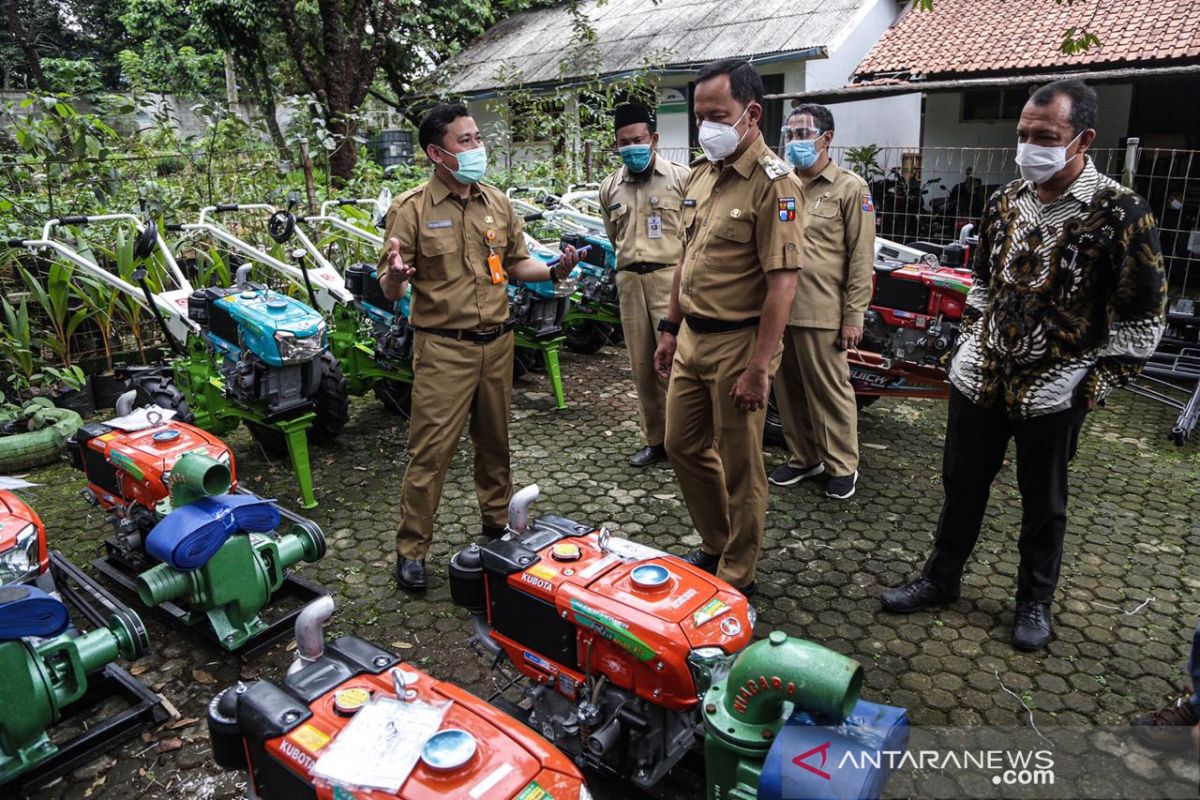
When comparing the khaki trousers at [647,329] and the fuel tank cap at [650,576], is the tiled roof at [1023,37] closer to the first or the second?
the khaki trousers at [647,329]

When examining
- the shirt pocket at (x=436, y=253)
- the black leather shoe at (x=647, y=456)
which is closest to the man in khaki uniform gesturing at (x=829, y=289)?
the black leather shoe at (x=647, y=456)

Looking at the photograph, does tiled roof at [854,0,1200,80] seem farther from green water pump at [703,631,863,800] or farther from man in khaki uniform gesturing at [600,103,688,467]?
green water pump at [703,631,863,800]

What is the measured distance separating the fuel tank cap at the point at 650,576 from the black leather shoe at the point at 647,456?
2383 mm

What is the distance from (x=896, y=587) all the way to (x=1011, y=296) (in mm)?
1245

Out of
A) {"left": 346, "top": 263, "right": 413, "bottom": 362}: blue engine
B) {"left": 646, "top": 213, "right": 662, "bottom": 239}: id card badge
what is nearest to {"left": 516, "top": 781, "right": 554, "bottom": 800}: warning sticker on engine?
{"left": 646, "top": 213, "right": 662, "bottom": 239}: id card badge

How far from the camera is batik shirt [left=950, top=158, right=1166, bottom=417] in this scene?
253 centimetres

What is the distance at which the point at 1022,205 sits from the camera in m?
2.77

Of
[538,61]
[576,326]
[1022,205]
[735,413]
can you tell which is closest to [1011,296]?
[1022,205]

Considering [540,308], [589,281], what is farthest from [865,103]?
[540,308]

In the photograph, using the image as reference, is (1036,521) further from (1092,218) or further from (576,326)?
(576,326)

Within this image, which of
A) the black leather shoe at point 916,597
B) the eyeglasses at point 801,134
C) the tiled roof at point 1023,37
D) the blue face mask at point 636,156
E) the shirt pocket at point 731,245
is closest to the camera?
the shirt pocket at point 731,245

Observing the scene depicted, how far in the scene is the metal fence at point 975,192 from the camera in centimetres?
694

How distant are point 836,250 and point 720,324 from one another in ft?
4.51

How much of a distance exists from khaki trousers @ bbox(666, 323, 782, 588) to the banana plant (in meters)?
4.30
